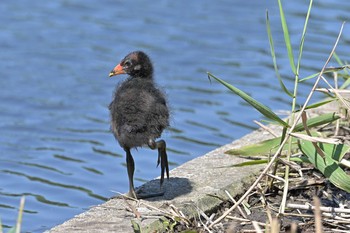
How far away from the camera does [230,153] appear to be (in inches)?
279

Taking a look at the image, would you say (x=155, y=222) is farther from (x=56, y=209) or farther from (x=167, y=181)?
(x=56, y=209)

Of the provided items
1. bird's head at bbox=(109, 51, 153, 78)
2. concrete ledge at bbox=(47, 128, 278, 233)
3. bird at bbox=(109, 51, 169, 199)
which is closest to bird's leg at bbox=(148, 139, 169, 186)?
bird at bbox=(109, 51, 169, 199)

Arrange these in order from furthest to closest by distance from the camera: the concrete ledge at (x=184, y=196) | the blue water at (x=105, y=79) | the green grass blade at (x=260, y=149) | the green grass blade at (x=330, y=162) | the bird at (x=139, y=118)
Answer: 1. the blue water at (x=105, y=79)
2. the green grass blade at (x=260, y=149)
3. the bird at (x=139, y=118)
4. the green grass blade at (x=330, y=162)
5. the concrete ledge at (x=184, y=196)

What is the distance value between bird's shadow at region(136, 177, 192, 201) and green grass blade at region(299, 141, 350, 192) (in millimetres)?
833

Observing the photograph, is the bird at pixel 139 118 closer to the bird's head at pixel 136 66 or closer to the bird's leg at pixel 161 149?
the bird's leg at pixel 161 149

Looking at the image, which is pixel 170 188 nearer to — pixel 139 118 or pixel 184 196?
pixel 184 196

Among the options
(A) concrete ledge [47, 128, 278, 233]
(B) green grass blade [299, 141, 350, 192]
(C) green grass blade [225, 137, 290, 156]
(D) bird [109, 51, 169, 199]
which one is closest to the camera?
(A) concrete ledge [47, 128, 278, 233]

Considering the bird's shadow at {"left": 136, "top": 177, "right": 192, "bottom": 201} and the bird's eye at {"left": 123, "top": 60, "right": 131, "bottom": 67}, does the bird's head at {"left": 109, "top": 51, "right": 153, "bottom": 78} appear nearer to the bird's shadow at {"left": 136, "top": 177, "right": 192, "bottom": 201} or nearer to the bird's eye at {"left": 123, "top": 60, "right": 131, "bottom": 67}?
the bird's eye at {"left": 123, "top": 60, "right": 131, "bottom": 67}

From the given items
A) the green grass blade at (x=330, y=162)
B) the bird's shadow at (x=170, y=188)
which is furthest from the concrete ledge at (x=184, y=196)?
the green grass blade at (x=330, y=162)

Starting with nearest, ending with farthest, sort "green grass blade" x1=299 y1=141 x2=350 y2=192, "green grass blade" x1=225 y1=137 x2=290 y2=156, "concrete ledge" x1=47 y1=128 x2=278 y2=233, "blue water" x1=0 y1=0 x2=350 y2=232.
Result: "concrete ledge" x1=47 y1=128 x2=278 y2=233 → "green grass blade" x1=299 y1=141 x2=350 y2=192 → "green grass blade" x1=225 y1=137 x2=290 y2=156 → "blue water" x1=0 y1=0 x2=350 y2=232

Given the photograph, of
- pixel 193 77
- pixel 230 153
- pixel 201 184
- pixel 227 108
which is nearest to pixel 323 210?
pixel 201 184

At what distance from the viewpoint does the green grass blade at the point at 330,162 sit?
5863 millimetres

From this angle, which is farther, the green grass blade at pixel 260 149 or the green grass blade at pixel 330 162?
the green grass blade at pixel 260 149

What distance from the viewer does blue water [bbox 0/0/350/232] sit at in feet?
28.4
